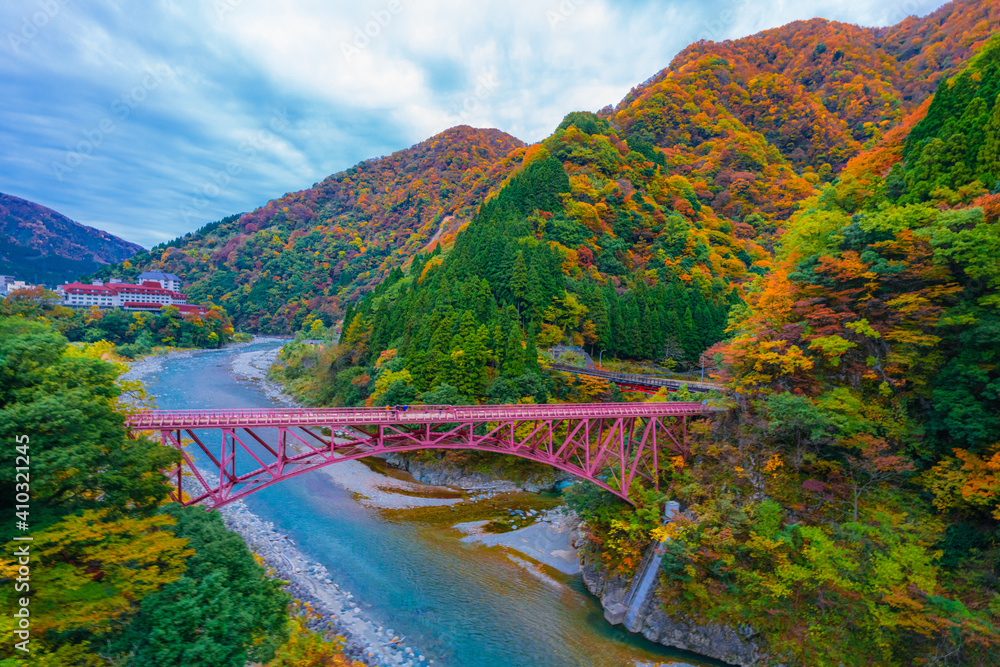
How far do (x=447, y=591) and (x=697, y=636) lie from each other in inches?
386

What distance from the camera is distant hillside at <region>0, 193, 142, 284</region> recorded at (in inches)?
5030

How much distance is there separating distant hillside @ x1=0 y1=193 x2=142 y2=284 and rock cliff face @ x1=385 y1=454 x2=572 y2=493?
14824 cm

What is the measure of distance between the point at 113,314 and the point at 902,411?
9836 cm

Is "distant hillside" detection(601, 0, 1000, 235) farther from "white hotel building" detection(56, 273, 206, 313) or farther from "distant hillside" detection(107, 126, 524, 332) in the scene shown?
"white hotel building" detection(56, 273, 206, 313)

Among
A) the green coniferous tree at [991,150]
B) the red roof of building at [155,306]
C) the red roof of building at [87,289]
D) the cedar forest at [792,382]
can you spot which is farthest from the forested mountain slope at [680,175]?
the red roof of building at [87,289]

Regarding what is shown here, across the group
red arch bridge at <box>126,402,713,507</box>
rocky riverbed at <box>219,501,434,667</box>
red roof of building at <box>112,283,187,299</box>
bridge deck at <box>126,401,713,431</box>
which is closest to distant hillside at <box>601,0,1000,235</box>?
red arch bridge at <box>126,402,713,507</box>

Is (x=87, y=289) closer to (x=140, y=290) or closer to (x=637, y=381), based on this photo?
(x=140, y=290)

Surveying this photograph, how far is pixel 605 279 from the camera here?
47750mm

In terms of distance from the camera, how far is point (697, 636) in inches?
594

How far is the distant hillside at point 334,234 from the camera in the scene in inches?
4155

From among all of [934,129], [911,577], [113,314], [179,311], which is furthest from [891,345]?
[179,311]

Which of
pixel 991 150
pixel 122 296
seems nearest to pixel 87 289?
pixel 122 296

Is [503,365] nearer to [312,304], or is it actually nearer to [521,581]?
[521,581]

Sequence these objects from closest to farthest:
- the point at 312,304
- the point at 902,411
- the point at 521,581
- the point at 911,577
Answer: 1. the point at 911,577
2. the point at 902,411
3. the point at 521,581
4. the point at 312,304
